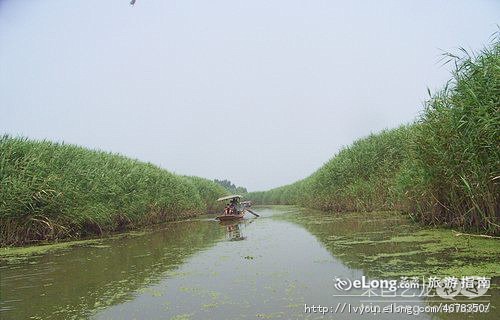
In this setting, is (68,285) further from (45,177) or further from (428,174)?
(428,174)

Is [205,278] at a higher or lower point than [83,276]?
lower

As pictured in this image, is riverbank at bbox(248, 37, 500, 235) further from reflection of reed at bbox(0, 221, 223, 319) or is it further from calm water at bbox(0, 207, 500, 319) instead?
reflection of reed at bbox(0, 221, 223, 319)

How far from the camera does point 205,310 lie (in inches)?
131

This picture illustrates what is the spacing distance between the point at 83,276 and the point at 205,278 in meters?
1.71

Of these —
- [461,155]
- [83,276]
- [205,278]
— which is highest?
[461,155]

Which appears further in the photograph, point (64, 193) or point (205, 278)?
point (64, 193)

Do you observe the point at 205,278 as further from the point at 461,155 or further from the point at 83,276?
the point at 461,155

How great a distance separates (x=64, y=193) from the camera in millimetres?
8016

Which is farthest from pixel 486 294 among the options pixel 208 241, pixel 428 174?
pixel 208 241

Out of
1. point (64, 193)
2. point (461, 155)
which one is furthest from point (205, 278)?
point (64, 193)

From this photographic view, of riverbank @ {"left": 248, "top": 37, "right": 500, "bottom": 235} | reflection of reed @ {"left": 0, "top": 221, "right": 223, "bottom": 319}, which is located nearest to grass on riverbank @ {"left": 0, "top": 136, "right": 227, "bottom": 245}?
reflection of reed @ {"left": 0, "top": 221, "right": 223, "bottom": 319}

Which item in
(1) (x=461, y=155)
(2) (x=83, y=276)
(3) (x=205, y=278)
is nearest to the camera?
(3) (x=205, y=278)

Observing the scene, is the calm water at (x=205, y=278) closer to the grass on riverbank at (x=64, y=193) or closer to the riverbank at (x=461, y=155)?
the riverbank at (x=461, y=155)

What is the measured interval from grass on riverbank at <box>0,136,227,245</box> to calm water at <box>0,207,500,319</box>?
125 cm
